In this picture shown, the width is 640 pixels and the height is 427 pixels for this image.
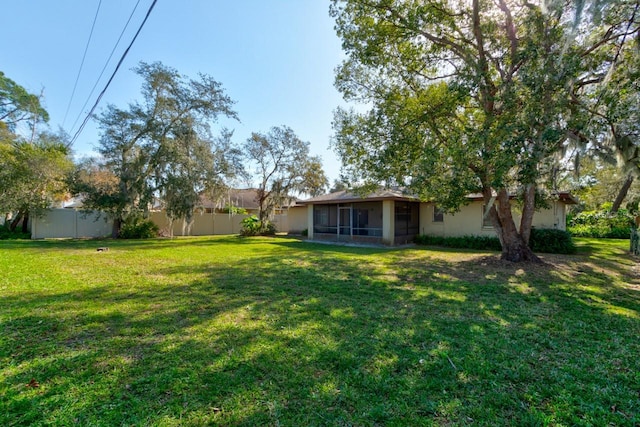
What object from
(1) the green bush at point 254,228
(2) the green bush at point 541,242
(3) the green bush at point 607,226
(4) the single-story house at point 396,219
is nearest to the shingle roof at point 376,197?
(4) the single-story house at point 396,219

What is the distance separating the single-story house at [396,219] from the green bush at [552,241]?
109cm

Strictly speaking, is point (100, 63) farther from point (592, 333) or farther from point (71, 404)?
point (592, 333)

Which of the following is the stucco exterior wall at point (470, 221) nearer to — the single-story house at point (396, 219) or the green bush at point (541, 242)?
the single-story house at point (396, 219)

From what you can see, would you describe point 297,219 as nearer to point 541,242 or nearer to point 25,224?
point 541,242

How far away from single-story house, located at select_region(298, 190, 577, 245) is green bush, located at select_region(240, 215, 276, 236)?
3.92 meters

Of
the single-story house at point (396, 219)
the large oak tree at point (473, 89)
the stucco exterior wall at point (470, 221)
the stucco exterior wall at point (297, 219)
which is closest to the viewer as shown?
the large oak tree at point (473, 89)

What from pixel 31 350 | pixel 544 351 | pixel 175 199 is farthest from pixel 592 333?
pixel 175 199

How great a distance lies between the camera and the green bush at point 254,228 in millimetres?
Answer: 19578

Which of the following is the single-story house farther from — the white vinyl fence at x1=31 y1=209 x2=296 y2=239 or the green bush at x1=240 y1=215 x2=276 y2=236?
the white vinyl fence at x1=31 y1=209 x2=296 y2=239

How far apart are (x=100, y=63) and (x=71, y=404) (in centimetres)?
941

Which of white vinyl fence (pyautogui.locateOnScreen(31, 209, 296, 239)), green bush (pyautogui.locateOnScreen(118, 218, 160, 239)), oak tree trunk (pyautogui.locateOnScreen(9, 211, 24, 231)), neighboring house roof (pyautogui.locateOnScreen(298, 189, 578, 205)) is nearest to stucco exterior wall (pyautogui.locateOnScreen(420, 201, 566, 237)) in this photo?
neighboring house roof (pyautogui.locateOnScreen(298, 189, 578, 205))

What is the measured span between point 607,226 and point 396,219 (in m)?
14.2

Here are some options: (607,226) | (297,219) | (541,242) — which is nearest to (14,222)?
(297,219)

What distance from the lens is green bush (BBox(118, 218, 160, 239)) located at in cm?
1691
